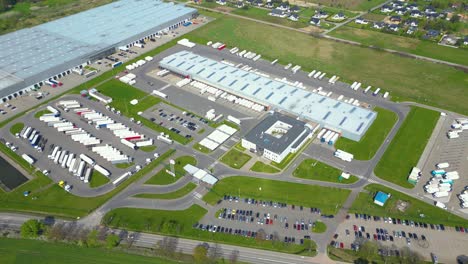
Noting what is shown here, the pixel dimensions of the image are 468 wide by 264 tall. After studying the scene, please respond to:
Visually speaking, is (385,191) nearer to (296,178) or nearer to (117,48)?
(296,178)

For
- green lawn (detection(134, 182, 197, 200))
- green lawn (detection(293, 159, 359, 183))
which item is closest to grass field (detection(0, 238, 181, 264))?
green lawn (detection(134, 182, 197, 200))

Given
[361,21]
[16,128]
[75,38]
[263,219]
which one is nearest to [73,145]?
[16,128]

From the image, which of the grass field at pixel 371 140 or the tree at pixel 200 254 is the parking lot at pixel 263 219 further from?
the grass field at pixel 371 140

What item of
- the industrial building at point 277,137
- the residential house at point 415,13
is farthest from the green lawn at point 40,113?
the residential house at point 415,13

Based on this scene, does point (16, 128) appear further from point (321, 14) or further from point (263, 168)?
point (321, 14)

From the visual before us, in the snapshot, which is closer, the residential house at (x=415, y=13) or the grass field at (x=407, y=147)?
the grass field at (x=407, y=147)

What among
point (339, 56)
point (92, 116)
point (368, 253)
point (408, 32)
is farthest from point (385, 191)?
point (408, 32)

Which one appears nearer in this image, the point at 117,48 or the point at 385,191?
the point at 385,191
